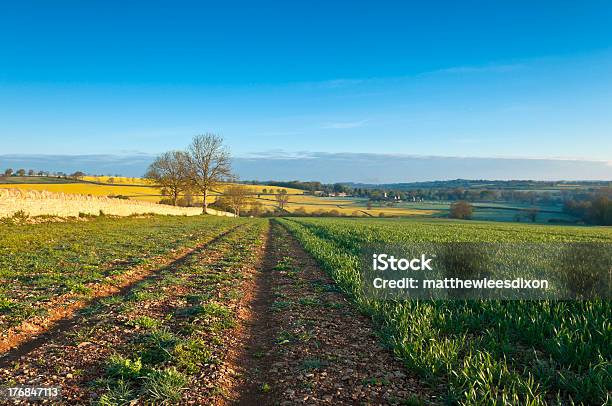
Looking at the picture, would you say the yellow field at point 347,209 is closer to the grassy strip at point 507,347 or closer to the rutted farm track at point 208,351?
the rutted farm track at point 208,351

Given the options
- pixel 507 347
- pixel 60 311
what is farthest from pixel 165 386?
pixel 507 347

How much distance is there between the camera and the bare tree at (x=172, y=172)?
6053cm

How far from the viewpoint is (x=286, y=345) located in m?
6.22

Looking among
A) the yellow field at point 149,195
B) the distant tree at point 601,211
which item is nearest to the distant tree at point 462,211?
the yellow field at point 149,195

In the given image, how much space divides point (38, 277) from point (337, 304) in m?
8.60

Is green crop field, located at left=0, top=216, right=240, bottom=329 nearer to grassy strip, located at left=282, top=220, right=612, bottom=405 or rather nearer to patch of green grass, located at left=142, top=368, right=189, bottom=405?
patch of green grass, located at left=142, top=368, right=189, bottom=405

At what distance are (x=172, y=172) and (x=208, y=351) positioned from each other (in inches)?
2383

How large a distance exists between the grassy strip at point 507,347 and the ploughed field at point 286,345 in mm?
24

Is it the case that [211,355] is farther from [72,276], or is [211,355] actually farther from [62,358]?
[72,276]

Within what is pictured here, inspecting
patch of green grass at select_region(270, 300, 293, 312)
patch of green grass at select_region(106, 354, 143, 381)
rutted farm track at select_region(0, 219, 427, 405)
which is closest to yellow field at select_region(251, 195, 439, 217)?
patch of green grass at select_region(270, 300, 293, 312)

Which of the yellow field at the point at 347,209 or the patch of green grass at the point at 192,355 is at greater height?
the patch of green grass at the point at 192,355

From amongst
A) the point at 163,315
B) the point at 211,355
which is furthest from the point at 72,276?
the point at 211,355

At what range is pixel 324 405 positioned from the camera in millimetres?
4336

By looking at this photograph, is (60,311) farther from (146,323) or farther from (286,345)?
(286,345)
